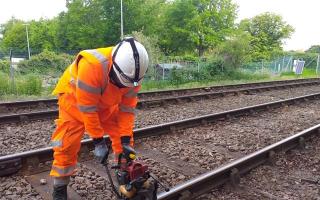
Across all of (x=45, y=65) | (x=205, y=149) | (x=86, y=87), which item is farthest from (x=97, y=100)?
(x=45, y=65)

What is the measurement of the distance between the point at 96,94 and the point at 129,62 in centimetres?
45

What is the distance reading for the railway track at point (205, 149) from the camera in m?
4.43

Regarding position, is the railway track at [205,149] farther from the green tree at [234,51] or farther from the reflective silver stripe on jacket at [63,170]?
the green tree at [234,51]

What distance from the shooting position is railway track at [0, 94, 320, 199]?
4.43 metres

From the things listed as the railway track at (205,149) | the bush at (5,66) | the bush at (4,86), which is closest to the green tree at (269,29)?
the bush at (5,66)

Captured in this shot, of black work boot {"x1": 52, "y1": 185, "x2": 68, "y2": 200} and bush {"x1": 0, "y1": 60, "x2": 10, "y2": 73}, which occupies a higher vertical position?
bush {"x1": 0, "y1": 60, "x2": 10, "y2": 73}

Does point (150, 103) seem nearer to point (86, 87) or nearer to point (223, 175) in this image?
point (223, 175)

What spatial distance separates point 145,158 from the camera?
17.7ft

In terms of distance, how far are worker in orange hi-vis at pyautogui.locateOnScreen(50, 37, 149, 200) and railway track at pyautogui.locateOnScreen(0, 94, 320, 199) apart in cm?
81

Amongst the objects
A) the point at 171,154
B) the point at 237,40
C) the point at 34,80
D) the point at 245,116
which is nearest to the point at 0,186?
the point at 171,154

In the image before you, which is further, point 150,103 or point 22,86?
point 22,86

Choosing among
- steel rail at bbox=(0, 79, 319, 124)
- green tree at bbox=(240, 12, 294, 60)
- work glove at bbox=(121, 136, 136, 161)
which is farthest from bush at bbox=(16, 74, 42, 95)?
green tree at bbox=(240, 12, 294, 60)

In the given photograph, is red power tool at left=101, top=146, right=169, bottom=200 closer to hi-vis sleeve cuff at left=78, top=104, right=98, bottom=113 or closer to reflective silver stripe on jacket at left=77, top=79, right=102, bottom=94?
hi-vis sleeve cuff at left=78, top=104, right=98, bottom=113

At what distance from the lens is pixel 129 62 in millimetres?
2977
